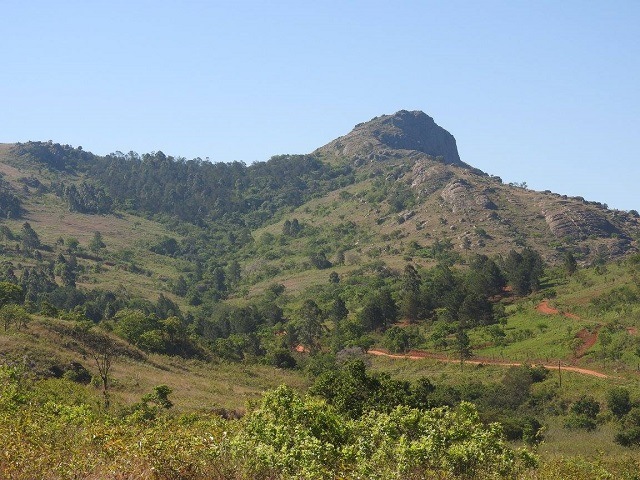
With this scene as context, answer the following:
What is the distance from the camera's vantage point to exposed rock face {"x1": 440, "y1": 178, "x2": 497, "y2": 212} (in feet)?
486

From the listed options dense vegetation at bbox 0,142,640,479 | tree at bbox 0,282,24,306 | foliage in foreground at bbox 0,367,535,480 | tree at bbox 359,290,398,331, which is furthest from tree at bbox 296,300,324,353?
foliage in foreground at bbox 0,367,535,480

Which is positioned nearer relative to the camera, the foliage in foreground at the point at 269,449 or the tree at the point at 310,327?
A: the foliage in foreground at the point at 269,449

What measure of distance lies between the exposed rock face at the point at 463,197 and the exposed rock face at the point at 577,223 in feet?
42.1

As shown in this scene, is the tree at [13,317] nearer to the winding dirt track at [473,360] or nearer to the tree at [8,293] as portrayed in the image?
the tree at [8,293]

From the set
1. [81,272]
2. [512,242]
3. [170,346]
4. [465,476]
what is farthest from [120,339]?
[512,242]

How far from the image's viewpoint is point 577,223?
5438 inches

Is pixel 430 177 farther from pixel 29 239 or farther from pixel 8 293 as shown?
pixel 8 293

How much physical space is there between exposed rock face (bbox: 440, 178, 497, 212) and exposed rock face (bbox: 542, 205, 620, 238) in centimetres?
1284

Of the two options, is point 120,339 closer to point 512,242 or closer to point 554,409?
point 554,409

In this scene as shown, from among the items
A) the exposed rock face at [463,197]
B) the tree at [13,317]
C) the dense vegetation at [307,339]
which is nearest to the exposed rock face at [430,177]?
the dense vegetation at [307,339]

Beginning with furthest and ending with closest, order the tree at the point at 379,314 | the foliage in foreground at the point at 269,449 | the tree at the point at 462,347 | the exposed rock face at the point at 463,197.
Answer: the exposed rock face at the point at 463,197 < the tree at the point at 379,314 < the tree at the point at 462,347 < the foliage in foreground at the point at 269,449

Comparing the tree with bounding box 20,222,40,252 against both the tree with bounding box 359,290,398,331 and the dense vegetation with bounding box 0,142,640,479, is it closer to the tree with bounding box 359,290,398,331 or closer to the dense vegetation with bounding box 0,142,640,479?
the dense vegetation with bounding box 0,142,640,479

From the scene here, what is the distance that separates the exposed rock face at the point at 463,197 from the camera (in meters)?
148

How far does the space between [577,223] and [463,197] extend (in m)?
25.1
